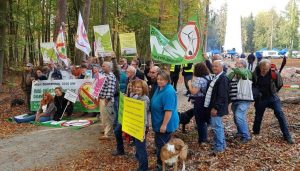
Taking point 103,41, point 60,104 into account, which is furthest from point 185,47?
point 60,104

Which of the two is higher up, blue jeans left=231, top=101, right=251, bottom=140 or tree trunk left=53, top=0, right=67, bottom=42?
tree trunk left=53, top=0, right=67, bottom=42

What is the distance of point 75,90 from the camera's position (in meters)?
11.9

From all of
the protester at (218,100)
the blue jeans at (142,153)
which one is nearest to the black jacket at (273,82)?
the protester at (218,100)

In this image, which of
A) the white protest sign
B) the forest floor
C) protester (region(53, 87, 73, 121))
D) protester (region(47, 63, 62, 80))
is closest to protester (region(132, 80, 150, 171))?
the forest floor

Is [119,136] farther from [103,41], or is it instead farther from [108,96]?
[103,41]

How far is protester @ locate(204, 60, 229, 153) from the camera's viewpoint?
21.2 feet

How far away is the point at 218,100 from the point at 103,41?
569cm

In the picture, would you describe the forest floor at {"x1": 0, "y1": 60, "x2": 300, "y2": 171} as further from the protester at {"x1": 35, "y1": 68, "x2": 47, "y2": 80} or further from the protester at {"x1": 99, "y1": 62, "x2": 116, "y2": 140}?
the protester at {"x1": 35, "y1": 68, "x2": 47, "y2": 80}

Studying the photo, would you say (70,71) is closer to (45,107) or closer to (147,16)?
(45,107)

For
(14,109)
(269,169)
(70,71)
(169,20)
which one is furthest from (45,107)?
(169,20)

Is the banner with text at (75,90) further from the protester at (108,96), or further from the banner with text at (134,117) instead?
the banner with text at (134,117)

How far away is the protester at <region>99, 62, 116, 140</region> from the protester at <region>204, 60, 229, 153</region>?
254 centimetres

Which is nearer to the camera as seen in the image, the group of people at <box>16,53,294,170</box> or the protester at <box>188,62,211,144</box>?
the group of people at <box>16,53,294,170</box>

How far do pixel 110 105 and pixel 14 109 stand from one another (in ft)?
24.2
